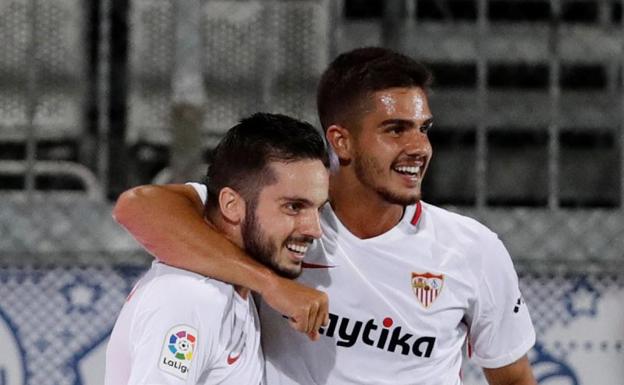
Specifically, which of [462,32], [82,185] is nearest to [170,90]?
A: [82,185]

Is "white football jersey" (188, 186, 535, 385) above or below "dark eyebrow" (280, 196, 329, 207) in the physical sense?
below

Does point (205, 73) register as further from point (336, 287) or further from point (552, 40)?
point (336, 287)

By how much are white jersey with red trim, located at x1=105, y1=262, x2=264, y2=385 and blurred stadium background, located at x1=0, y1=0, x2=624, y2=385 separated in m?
1.40

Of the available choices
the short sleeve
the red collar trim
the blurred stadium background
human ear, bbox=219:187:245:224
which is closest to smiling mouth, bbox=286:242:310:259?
human ear, bbox=219:187:245:224

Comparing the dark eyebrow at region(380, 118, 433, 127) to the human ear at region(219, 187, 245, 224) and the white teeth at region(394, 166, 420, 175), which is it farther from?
the human ear at region(219, 187, 245, 224)

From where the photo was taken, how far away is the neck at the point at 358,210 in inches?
103

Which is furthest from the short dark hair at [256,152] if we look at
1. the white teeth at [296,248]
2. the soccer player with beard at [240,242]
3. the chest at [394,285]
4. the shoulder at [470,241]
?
the shoulder at [470,241]

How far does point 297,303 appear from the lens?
223 cm

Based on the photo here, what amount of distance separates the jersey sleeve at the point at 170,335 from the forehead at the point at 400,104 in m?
0.61

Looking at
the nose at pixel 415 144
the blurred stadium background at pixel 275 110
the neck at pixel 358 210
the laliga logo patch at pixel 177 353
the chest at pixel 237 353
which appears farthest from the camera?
the blurred stadium background at pixel 275 110

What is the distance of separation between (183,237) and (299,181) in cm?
24

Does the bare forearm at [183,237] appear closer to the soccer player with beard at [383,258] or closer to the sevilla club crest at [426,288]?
the soccer player with beard at [383,258]

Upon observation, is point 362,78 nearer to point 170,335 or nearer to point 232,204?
point 232,204

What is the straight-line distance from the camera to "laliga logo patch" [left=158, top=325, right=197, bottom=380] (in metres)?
2.06
